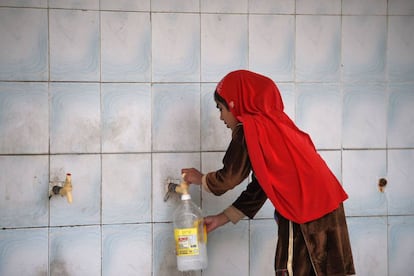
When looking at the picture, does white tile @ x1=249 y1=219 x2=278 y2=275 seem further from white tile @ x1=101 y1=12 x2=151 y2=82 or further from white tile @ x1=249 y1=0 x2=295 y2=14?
white tile @ x1=249 y1=0 x2=295 y2=14

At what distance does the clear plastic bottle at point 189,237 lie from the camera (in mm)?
2104

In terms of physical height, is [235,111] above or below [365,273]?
above

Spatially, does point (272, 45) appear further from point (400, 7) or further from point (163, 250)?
point (163, 250)

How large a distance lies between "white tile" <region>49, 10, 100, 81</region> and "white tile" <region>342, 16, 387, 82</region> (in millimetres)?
1437

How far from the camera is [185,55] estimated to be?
257 centimetres

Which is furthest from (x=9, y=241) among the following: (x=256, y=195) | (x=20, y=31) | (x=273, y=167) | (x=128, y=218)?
(x=273, y=167)

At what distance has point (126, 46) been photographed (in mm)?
2523

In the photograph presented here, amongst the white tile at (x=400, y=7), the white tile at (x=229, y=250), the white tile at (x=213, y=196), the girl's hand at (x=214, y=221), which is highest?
the white tile at (x=400, y=7)

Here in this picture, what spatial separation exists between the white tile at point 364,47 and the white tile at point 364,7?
0.10 ft

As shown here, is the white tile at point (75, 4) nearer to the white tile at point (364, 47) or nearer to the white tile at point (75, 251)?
the white tile at point (75, 251)

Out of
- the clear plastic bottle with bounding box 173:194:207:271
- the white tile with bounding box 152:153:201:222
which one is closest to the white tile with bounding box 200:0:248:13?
the white tile with bounding box 152:153:201:222

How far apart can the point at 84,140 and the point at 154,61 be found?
0.58 meters

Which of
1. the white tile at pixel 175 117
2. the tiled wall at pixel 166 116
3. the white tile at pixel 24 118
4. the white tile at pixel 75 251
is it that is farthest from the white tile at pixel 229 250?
the white tile at pixel 24 118

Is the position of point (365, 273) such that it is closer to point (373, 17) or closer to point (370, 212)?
point (370, 212)
